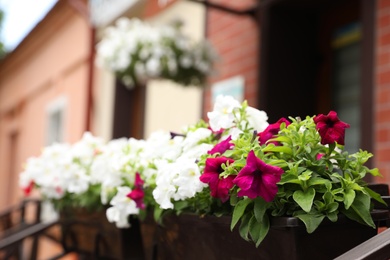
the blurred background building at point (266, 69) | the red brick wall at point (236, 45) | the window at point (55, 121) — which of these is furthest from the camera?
the window at point (55, 121)

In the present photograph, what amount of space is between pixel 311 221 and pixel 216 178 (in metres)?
0.25

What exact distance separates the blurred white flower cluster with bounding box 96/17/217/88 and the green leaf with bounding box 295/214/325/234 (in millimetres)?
2646

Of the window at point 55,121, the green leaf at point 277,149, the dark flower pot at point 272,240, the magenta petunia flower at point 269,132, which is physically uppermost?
the window at point 55,121

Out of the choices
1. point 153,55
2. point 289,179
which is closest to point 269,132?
point 289,179

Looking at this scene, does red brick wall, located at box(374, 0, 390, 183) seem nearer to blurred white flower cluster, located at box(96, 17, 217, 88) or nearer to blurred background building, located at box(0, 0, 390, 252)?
blurred background building, located at box(0, 0, 390, 252)

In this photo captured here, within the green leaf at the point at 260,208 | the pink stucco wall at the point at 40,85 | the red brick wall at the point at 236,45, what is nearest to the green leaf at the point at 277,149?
the green leaf at the point at 260,208

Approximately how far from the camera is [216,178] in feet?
4.35

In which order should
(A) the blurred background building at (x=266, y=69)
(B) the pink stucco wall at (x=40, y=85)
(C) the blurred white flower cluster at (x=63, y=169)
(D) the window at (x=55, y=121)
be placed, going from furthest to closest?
(D) the window at (x=55, y=121) < (B) the pink stucco wall at (x=40, y=85) < (A) the blurred background building at (x=266, y=69) < (C) the blurred white flower cluster at (x=63, y=169)

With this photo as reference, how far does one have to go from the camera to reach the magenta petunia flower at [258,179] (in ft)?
3.85

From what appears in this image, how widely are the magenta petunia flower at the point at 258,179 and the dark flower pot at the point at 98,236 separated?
2.61 ft

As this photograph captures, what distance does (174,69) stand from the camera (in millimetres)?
3814

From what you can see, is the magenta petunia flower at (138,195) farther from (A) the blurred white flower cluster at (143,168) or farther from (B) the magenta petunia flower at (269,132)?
(B) the magenta petunia flower at (269,132)

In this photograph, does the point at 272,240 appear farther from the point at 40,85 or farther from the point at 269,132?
the point at 40,85

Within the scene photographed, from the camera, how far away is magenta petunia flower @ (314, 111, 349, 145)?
1.26 m
